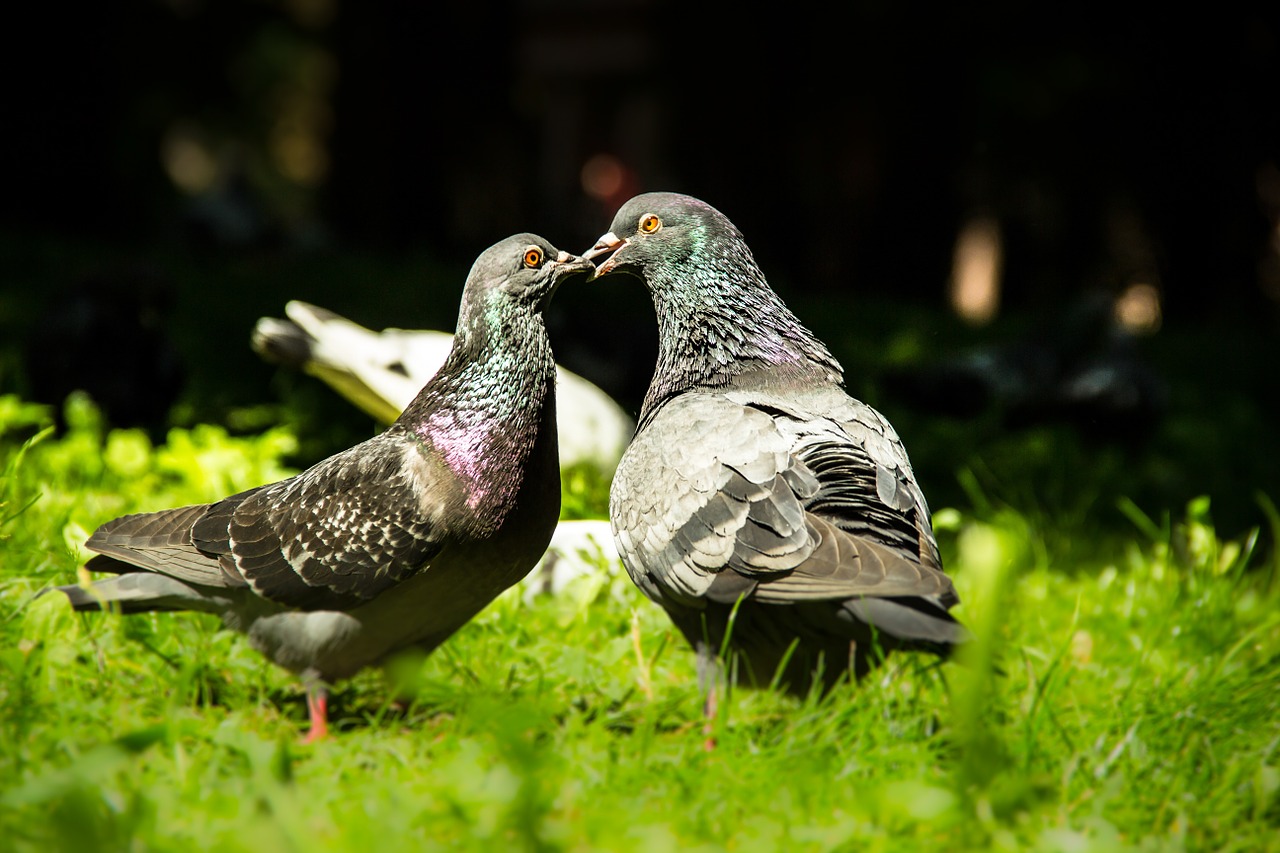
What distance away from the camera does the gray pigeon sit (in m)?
2.45

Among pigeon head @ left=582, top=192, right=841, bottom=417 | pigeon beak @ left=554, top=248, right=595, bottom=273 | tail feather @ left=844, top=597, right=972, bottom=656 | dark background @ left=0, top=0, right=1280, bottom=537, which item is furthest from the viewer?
dark background @ left=0, top=0, right=1280, bottom=537

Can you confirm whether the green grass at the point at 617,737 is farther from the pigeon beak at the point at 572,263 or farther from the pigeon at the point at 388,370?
the pigeon beak at the point at 572,263

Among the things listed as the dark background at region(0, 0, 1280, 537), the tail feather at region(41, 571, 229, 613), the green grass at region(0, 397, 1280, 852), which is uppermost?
the dark background at region(0, 0, 1280, 537)

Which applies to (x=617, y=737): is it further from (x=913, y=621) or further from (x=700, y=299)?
(x=700, y=299)

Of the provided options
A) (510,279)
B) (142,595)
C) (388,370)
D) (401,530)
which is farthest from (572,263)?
(388,370)

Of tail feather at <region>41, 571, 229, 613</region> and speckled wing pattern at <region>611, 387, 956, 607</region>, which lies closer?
speckled wing pattern at <region>611, 387, 956, 607</region>

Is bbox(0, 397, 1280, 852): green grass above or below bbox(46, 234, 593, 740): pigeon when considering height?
below

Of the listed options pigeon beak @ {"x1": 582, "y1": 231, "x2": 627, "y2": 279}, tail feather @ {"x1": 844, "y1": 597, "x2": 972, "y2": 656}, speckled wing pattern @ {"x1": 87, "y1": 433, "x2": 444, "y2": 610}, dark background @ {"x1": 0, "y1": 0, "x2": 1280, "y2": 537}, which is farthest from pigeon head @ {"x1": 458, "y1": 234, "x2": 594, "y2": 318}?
dark background @ {"x1": 0, "y1": 0, "x2": 1280, "y2": 537}

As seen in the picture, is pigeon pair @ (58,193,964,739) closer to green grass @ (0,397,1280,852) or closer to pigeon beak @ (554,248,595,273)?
pigeon beak @ (554,248,595,273)

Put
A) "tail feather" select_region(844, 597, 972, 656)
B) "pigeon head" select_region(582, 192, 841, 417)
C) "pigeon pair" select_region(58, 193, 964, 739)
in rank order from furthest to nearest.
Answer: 1. "pigeon head" select_region(582, 192, 841, 417)
2. "pigeon pair" select_region(58, 193, 964, 739)
3. "tail feather" select_region(844, 597, 972, 656)

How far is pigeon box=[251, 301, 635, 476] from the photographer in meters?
3.98

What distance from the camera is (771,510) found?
255cm

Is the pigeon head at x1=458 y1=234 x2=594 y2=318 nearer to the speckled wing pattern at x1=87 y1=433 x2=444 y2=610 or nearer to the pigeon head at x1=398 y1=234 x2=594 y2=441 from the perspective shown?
the pigeon head at x1=398 y1=234 x2=594 y2=441

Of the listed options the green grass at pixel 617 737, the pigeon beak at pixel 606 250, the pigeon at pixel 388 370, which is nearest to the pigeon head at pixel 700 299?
the pigeon beak at pixel 606 250
